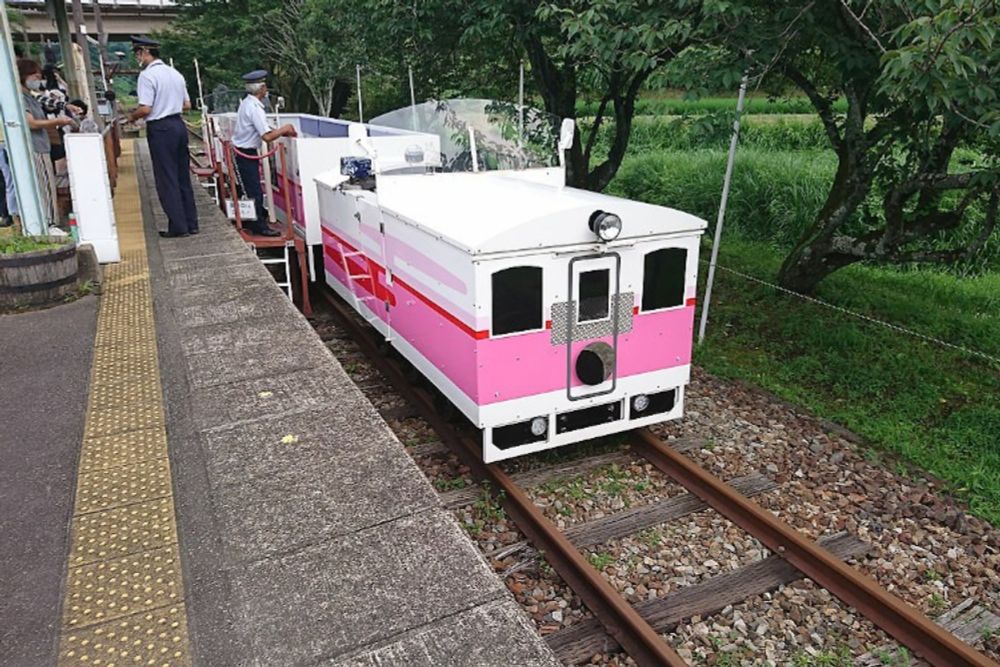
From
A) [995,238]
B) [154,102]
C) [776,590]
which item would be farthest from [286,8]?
[776,590]

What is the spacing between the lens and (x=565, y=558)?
440cm

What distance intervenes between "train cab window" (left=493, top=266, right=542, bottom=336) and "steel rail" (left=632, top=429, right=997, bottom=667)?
5.05 feet

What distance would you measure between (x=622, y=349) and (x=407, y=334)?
1.80 m

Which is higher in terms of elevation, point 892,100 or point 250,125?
point 892,100

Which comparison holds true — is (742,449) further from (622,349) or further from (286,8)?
(286,8)

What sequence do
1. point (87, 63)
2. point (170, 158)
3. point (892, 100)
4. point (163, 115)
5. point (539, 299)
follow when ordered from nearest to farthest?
point (539, 299), point (892, 100), point (163, 115), point (170, 158), point (87, 63)

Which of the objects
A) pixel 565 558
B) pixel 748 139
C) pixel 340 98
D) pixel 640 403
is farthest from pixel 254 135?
pixel 340 98

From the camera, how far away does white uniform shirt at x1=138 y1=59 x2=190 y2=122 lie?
26.0 feet

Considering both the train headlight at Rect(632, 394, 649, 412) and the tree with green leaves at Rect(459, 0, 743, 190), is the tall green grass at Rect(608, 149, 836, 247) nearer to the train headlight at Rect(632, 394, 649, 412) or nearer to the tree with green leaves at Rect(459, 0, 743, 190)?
the tree with green leaves at Rect(459, 0, 743, 190)

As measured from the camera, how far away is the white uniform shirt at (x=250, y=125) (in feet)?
28.9

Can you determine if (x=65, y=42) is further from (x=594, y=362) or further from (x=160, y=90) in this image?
(x=594, y=362)

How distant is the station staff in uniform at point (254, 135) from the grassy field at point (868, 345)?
15.2 ft

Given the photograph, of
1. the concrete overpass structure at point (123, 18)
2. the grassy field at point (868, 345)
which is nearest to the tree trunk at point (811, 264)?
the grassy field at point (868, 345)

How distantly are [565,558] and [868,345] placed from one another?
15.8 ft
